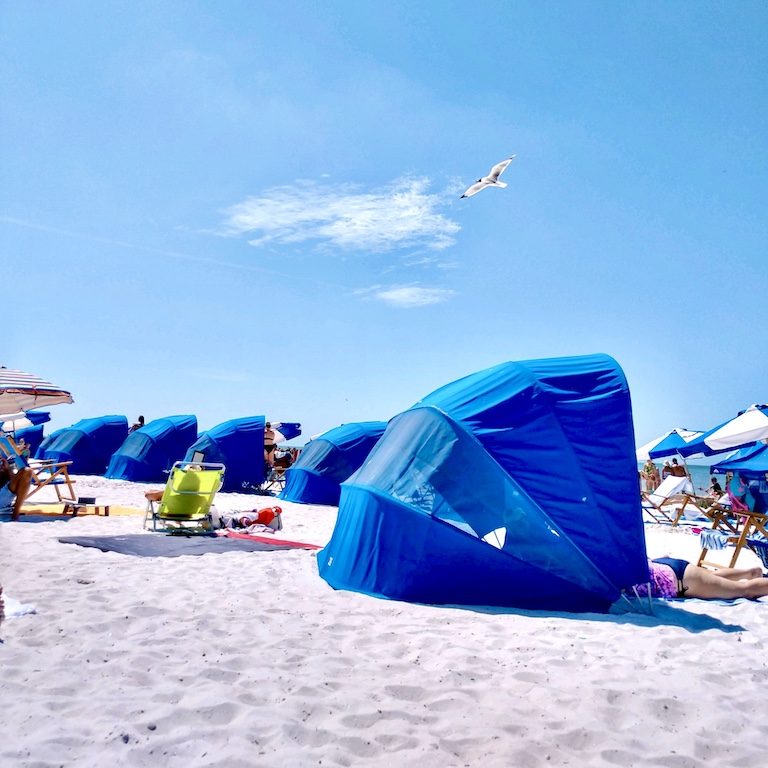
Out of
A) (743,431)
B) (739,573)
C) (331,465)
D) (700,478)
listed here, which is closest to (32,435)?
(331,465)

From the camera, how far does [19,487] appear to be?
10469mm

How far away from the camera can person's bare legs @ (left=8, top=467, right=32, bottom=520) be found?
406 inches

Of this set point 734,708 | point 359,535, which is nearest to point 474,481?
point 359,535

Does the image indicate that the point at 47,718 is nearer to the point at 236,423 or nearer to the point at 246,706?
the point at 246,706

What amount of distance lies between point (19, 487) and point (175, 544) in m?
3.77

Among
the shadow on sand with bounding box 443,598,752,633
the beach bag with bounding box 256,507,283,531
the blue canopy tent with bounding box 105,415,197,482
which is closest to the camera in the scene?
the shadow on sand with bounding box 443,598,752,633

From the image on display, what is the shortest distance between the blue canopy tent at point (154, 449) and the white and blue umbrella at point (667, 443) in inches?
575

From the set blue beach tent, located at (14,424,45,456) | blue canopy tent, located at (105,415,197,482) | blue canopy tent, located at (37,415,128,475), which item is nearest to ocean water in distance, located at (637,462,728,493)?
blue canopy tent, located at (105,415,197,482)

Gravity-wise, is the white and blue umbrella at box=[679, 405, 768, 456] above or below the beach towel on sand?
above

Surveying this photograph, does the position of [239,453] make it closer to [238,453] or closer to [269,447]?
[238,453]

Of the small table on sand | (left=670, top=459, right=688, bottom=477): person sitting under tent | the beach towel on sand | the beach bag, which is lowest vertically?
the small table on sand

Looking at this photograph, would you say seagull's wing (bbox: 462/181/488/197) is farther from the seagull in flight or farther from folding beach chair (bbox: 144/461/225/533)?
folding beach chair (bbox: 144/461/225/533)

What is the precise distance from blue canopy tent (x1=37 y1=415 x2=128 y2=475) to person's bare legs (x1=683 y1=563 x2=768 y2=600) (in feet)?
74.2

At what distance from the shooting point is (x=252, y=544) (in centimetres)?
867
